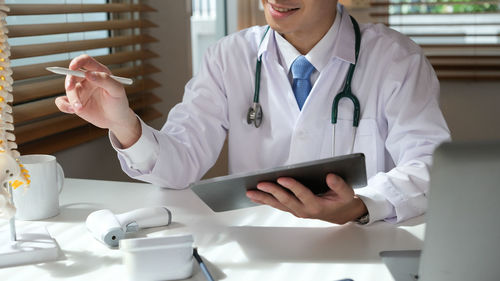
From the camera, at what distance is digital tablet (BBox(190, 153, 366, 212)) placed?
112 centimetres

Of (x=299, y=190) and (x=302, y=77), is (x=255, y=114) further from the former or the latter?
(x=299, y=190)

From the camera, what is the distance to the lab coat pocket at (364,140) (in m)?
1.71

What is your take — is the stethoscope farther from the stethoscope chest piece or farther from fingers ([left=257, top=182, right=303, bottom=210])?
fingers ([left=257, top=182, right=303, bottom=210])

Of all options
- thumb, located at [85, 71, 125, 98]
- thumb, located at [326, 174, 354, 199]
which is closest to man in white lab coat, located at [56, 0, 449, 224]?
thumb, located at [85, 71, 125, 98]

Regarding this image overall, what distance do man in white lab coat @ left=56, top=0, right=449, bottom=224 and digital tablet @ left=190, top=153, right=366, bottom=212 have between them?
0.27 meters

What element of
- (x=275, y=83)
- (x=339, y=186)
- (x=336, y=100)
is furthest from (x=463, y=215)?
(x=275, y=83)

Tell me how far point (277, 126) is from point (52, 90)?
0.72 meters

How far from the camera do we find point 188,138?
5.63 feet

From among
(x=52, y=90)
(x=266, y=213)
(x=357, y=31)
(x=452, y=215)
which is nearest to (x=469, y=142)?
(x=452, y=215)

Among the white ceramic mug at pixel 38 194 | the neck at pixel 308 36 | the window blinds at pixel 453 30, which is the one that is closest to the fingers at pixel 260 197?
the white ceramic mug at pixel 38 194

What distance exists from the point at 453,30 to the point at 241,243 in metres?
2.48

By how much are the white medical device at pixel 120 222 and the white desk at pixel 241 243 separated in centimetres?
2

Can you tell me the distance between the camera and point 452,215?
784mm

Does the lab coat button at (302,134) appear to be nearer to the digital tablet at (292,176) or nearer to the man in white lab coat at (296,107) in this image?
the man in white lab coat at (296,107)
